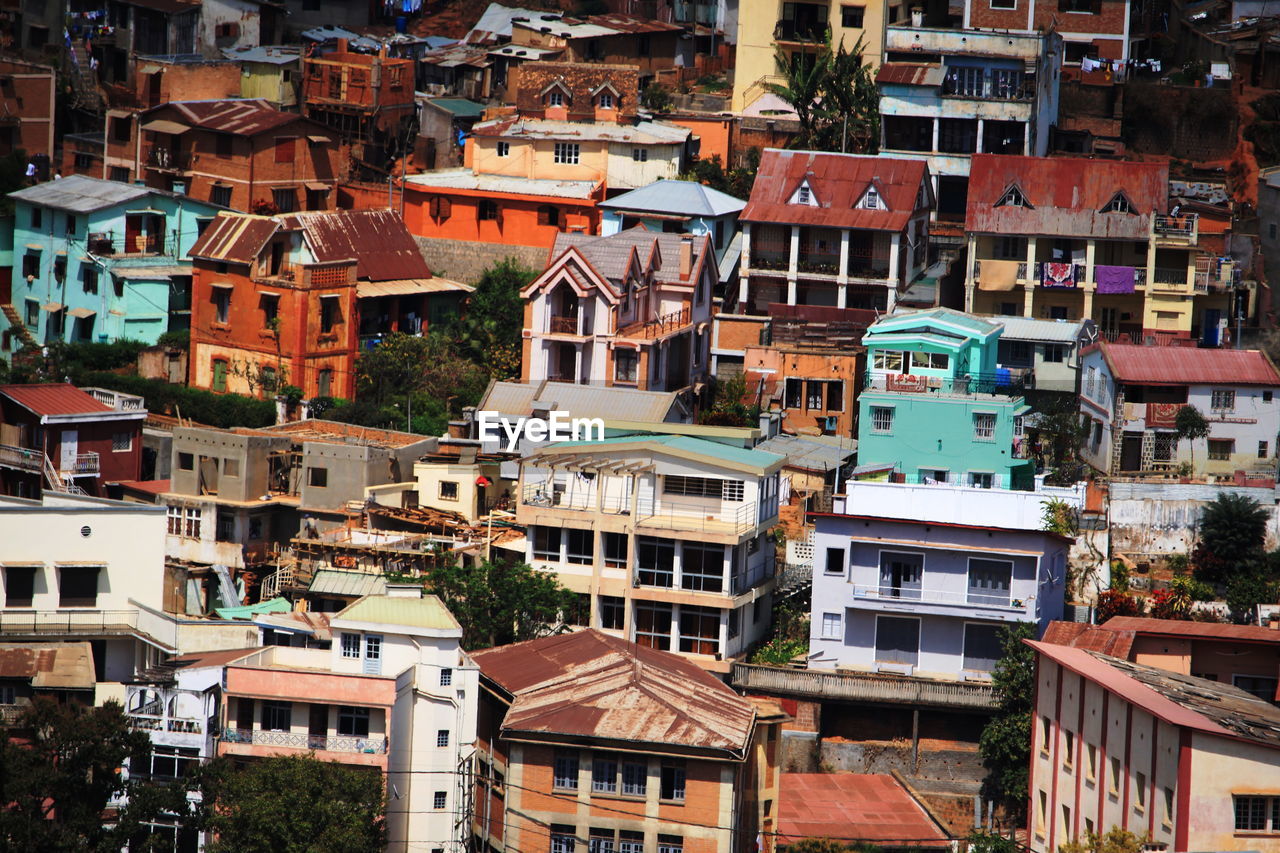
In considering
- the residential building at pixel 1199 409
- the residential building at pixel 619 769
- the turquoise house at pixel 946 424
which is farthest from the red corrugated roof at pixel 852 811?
the residential building at pixel 1199 409

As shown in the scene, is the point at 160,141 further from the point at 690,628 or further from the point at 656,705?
the point at 656,705

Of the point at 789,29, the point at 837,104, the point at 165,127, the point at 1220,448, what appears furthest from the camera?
the point at 789,29

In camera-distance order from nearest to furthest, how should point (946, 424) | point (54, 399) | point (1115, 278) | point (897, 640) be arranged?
1. point (897, 640)
2. point (946, 424)
3. point (54, 399)
4. point (1115, 278)

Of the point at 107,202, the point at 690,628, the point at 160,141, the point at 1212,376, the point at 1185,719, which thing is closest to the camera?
the point at 1185,719

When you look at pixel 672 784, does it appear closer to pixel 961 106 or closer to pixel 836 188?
pixel 836 188

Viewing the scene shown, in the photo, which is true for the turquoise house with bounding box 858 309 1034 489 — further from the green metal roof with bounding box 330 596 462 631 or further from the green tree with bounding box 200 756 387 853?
the green tree with bounding box 200 756 387 853

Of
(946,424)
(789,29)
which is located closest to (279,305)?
(946,424)

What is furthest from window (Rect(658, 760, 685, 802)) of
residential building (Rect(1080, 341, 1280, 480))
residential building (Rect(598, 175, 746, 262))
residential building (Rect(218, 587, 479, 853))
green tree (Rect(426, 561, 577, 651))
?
residential building (Rect(598, 175, 746, 262))

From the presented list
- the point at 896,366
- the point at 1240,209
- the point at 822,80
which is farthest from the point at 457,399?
the point at 1240,209
